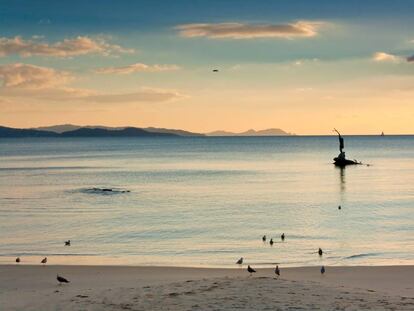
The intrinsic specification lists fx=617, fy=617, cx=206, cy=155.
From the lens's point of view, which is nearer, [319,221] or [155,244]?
[155,244]

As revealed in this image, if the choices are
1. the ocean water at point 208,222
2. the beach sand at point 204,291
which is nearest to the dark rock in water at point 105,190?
the ocean water at point 208,222

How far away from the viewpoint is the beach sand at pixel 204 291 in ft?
66.3

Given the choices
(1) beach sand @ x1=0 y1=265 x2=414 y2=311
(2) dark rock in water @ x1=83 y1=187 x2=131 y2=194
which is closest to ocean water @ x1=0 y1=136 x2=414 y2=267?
(2) dark rock in water @ x1=83 y1=187 x2=131 y2=194

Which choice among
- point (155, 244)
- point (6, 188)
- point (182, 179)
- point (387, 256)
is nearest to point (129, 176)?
point (182, 179)

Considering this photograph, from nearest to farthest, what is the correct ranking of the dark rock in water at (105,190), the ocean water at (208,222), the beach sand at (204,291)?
the beach sand at (204,291) → the ocean water at (208,222) → the dark rock in water at (105,190)

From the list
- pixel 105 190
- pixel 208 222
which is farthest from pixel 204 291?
pixel 105 190

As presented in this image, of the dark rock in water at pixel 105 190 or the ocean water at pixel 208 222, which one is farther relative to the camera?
the dark rock in water at pixel 105 190

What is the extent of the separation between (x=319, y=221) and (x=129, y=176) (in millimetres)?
60928

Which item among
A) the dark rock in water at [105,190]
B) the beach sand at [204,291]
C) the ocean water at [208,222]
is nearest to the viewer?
the beach sand at [204,291]

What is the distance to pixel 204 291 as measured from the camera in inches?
854

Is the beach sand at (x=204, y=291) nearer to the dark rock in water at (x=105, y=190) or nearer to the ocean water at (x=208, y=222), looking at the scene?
the ocean water at (x=208, y=222)

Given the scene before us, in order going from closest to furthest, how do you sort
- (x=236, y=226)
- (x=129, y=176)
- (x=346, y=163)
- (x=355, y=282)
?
1. (x=355, y=282)
2. (x=236, y=226)
3. (x=129, y=176)
4. (x=346, y=163)

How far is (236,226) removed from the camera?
47.9m

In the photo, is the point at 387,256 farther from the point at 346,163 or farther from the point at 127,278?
the point at 346,163
